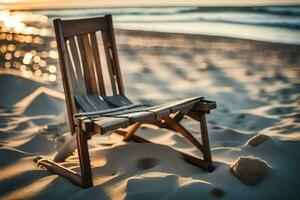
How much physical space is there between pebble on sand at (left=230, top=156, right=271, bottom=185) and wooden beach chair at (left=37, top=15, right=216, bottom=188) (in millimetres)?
286

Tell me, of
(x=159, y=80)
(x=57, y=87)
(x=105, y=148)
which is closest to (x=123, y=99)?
(x=105, y=148)

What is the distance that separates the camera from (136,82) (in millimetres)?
6582

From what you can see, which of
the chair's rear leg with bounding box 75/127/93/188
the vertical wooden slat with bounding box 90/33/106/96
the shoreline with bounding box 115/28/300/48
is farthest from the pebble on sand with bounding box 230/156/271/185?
the shoreline with bounding box 115/28/300/48

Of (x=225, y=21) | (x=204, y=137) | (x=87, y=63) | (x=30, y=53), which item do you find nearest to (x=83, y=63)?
(x=87, y=63)

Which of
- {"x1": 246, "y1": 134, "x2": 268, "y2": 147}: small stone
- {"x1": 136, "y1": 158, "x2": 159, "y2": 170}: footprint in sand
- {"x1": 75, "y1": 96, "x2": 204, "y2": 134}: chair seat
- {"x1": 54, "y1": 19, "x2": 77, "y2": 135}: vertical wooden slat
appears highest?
{"x1": 54, "y1": 19, "x2": 77, "y2": 135}: vertical wooden slat

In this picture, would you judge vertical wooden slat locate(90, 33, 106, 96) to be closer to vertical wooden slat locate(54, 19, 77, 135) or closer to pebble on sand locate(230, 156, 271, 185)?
vertical wooden slat locate(54, 19, 77, 135)

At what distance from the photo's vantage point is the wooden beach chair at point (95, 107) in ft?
8.71

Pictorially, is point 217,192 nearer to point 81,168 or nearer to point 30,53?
point 81,168

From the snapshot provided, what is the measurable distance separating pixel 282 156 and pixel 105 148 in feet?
5.35

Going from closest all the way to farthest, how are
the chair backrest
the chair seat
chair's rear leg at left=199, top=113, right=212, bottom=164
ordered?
the chair seat → chair's rear leg at left=199, top=113, right=212, bottom=164 → the chair backrest

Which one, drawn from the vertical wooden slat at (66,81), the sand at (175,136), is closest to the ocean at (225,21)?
the sand at (175,136)

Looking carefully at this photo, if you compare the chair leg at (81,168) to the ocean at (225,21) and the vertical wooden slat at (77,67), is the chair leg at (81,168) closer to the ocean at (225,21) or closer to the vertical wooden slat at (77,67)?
the vertical wooden slat at (77,67)

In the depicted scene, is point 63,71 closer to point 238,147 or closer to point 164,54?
point 238,147

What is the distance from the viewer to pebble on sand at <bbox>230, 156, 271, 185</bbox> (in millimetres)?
2812
